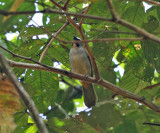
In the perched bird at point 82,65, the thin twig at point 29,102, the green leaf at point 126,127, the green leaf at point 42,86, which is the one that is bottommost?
the green leaf at point 126,127

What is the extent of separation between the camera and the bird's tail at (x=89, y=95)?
463 centimetres

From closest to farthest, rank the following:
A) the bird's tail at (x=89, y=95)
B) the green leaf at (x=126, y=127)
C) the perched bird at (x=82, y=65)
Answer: the green leaf at (x=126, y=127), the bird's tail at (x=89, y=95), the perched bird at (x=82, y=65)

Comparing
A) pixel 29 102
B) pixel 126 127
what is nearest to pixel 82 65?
pixel 126 127

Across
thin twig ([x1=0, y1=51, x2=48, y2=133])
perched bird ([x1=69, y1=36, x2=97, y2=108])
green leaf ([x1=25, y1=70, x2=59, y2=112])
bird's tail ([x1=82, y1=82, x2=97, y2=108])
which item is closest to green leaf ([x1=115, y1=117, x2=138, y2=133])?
green leaf ([x1=25, y1=70, x2=59, y2=112])

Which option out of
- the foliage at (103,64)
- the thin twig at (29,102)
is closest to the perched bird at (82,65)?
the foliage at (103,64)

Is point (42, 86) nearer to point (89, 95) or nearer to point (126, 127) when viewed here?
point (126, 127)

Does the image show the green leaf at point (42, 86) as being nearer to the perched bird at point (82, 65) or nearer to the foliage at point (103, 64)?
the foliage at point (103, 64)

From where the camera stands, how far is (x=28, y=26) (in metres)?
3.27

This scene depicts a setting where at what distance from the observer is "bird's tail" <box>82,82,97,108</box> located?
463cm

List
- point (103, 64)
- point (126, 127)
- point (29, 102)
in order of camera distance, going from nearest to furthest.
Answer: point (29, 102) → point (126, 127) → point (103, 64)

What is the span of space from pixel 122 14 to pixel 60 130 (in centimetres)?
123

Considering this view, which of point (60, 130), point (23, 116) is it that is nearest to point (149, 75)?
point (60, 130)

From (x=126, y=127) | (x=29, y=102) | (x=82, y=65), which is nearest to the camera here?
(x=29, y=102)

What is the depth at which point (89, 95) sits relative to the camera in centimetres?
488
